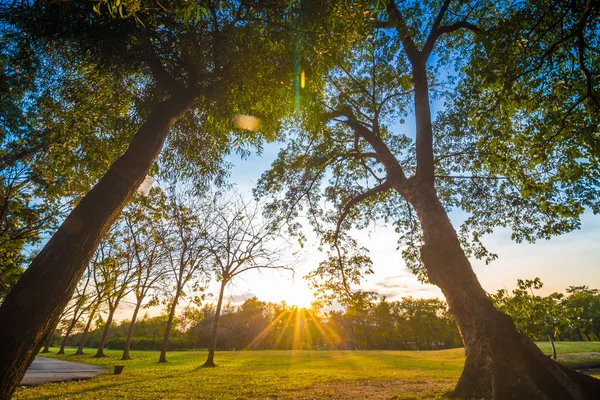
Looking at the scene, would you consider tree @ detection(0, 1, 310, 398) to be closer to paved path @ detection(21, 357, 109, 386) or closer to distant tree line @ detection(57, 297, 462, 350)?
paved path @ detection(21, 357, 109, 386)

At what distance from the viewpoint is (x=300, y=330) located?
302 feet

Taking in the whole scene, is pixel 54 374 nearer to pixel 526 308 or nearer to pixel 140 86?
pixel 140 86

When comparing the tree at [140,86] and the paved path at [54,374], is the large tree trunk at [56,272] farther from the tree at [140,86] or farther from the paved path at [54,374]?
Answer: the paved path at [54,374]

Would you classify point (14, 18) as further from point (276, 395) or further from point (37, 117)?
point (276, 395)

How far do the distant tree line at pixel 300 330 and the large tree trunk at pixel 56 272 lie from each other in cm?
7668

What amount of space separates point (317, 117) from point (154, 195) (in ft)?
22.0

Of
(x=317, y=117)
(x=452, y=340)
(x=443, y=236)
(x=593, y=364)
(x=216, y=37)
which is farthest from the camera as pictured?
(x=452, y=340)

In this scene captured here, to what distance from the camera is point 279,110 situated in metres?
7.65

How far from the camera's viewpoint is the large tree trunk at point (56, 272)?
3035mm

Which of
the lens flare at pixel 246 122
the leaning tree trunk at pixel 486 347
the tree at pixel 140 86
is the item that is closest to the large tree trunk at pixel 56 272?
the tree at pixel 140 86

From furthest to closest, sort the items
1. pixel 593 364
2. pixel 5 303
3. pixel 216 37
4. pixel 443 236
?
pixel 593 364 → pixel 443 236 → pixel 216 37 → pixel 5 303

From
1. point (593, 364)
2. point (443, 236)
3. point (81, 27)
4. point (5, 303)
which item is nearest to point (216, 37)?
point (81, 27)

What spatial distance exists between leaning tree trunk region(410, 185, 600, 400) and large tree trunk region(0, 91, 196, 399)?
750 cm

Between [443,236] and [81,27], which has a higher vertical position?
[81,27]
